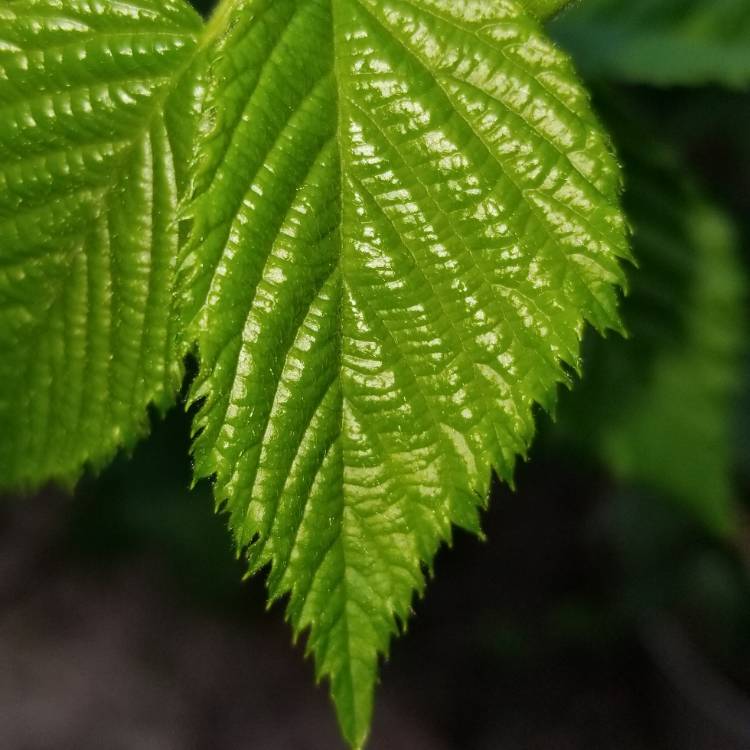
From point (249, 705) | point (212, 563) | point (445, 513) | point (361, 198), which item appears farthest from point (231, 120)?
point (249, 705)

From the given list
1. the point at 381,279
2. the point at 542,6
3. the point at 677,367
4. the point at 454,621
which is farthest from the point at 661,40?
the point at 454,621

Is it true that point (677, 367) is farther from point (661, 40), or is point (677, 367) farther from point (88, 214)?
point (88, 214)

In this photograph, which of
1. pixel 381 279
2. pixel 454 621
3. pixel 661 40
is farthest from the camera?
pixel 454 621

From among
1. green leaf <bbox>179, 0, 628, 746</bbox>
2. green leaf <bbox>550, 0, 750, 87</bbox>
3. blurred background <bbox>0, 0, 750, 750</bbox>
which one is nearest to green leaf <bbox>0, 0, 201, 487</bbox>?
green leaf <bbox>179, 0, 628, 746</bbox>

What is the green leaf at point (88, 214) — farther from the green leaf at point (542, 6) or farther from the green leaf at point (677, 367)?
the green leaf at point (677, 367)

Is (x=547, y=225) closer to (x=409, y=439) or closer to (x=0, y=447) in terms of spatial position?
(x=409, y=439)

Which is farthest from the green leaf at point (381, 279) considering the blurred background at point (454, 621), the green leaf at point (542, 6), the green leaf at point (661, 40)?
the blurred background at point (454, 621)

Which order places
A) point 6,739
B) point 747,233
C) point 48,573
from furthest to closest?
point 48,573
point 6,739
point 747,233
